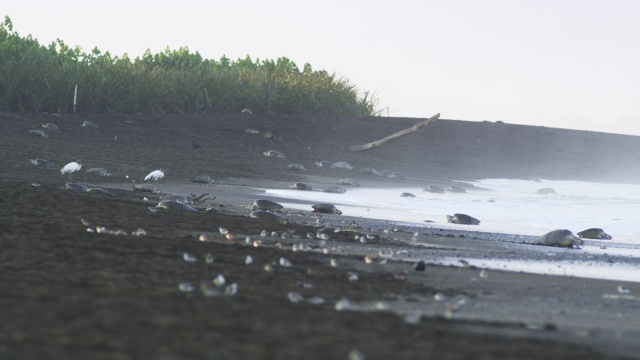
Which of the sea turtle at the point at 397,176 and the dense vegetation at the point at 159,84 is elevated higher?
the dense vegetation at the point at 159,84

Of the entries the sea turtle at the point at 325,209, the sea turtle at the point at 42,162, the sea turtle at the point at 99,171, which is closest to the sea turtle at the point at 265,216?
the sea turtle at the point at 325,209

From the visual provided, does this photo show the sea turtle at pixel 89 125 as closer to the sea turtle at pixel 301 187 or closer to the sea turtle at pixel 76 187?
the sea turtle at pixel 301 187

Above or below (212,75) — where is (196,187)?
below

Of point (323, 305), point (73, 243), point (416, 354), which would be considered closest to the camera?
point (416, 354)

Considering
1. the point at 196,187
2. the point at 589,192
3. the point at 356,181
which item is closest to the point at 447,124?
the point at 589,192

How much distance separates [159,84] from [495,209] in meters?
12.5

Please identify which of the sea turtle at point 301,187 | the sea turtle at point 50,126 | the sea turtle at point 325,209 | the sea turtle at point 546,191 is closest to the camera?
the sea turtle at point 325,209

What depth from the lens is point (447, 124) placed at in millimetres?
33719

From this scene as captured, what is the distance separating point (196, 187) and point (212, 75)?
1271cm

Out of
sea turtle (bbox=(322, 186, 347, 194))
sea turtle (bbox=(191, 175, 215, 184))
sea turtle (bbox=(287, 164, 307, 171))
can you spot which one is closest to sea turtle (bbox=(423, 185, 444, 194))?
sea turtle (bbox=(287, 164, 307, 171))

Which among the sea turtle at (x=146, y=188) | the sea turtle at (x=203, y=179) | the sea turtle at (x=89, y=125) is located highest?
the sea turtle at (x=89, y=125)

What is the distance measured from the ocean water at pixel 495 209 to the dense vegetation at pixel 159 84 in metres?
8.23

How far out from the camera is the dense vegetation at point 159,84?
965 inches

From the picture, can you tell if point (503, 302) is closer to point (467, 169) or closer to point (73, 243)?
point (73, 243)
